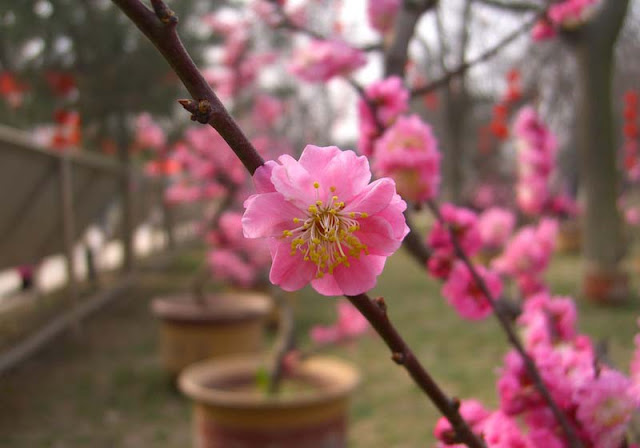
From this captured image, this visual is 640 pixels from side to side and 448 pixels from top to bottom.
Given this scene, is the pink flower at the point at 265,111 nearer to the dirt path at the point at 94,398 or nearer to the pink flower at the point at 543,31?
the dirt path at the point at 94,398

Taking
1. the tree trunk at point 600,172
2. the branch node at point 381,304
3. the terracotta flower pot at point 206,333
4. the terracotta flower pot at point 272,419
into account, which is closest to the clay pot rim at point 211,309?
the terracotta flower pot at point 206,333

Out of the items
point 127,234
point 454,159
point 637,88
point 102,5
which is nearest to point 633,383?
point 102,5

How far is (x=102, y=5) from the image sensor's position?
21.3 ft

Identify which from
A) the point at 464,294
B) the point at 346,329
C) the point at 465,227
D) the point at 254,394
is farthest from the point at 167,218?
the point at 464,294

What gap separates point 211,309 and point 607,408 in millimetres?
3622

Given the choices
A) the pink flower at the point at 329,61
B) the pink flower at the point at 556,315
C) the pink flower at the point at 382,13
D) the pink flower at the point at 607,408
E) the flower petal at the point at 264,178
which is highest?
the pink flower at the point at 382,13

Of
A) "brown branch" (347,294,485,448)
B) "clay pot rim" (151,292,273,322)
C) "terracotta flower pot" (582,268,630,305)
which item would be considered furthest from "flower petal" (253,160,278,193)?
"terracotta flower pot" (582,268,630,305)

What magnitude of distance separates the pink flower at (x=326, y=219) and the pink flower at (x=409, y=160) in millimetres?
594

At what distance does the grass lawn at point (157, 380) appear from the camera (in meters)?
3.29

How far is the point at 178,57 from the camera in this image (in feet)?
1.39

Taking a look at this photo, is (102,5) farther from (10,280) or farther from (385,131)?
(385,131)

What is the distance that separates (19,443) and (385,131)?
2691 millimetres

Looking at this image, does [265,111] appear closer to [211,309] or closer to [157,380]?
[211,309]

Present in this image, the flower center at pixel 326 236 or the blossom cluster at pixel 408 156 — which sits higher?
the blossom cluster at pixel 408 156
